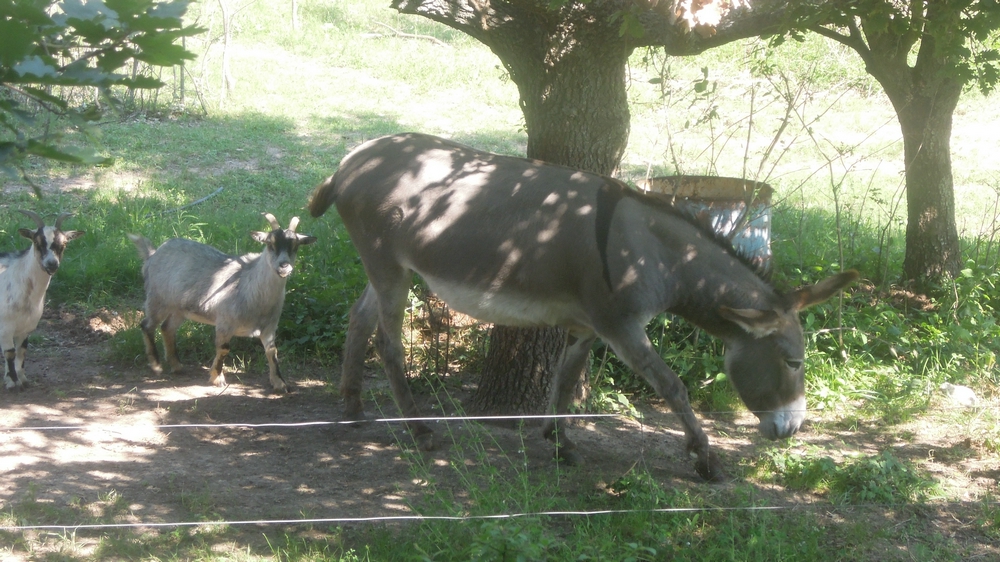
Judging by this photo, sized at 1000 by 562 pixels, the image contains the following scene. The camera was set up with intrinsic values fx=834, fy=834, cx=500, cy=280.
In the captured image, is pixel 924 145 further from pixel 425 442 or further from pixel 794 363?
pixel 425 442

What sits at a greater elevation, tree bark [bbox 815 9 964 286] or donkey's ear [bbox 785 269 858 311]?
tree bark [bbox 815 9 964 286]

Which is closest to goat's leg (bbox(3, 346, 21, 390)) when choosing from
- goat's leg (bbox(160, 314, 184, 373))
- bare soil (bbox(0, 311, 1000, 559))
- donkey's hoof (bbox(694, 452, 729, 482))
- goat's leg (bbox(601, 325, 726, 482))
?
bare soil (bbox(0, 311, 1000, 559))

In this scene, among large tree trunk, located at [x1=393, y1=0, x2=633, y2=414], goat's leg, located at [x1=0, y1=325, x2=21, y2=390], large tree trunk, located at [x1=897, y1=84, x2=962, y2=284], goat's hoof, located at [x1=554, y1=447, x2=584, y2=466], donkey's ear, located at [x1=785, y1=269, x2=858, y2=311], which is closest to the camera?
donkey's ear, located at [x1=785, y1=269, x2=858, y2=311]

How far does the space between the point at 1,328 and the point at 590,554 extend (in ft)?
17.0

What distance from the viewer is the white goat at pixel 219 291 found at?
6582 mm

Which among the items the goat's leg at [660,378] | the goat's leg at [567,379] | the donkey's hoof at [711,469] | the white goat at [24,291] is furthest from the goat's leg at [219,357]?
the donkey's hoof at [711,469]

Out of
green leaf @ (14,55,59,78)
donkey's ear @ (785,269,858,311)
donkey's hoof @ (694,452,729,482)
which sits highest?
green leaf @ (14,55,59,78)

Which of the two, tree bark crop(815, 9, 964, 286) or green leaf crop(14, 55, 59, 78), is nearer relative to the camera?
green leaf crop(14, 55, 59, 78)

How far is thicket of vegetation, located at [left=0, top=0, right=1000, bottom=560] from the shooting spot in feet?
13.9

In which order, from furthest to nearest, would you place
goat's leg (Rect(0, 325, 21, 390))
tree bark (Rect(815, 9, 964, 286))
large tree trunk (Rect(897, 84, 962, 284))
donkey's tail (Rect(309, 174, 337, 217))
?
1. large tree trunk (Rect(897, 84, 962, 284))
2. tree bark (Rect(815, 9, 964, 286))
3. goat's leg (Rect(0, 325, 21, 390))
4. donkey's tail (Rect(309, 174, 337, 217))

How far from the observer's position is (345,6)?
19.2m

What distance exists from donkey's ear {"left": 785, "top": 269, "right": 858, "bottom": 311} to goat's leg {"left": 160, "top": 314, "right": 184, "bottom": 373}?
492cm

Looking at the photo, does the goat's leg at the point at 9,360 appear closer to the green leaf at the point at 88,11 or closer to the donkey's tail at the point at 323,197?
the donkey's tail at the point at 323,197

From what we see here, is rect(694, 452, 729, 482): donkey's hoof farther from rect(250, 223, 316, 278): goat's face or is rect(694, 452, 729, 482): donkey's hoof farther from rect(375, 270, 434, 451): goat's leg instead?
rect(250, 223, 316, 278): goat's face
